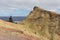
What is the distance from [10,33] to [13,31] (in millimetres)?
531

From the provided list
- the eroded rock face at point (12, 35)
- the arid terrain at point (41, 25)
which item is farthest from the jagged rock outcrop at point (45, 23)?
the eroded rock face at point (12, 35)

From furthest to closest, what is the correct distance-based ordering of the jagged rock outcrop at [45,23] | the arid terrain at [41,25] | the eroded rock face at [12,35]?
the jagged rock outcrop at [45,23] → the arid terrain at [41,25] → the eroded rock face at [12,35]

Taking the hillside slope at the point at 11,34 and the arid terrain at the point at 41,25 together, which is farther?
the arid terrain at the point at 41,25

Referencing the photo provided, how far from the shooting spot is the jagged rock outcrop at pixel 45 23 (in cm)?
1451

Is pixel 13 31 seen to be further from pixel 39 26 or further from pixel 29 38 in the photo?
pixel 39 26

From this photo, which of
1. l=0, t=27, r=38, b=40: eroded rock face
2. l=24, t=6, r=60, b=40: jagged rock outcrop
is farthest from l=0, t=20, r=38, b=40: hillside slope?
Answer: l=24, t=6, r=60, b=40: jagged rock outcrop

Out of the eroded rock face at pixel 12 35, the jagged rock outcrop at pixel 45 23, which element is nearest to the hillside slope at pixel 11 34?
the eroded rock face at pixel 12 35

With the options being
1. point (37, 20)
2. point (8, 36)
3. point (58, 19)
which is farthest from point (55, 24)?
point (8, 36)

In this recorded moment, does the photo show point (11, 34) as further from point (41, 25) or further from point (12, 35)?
point (41, 25)

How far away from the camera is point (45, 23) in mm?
15266

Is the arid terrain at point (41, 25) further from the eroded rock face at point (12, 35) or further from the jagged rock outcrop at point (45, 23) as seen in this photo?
the eroded rock face at point (12, 35)

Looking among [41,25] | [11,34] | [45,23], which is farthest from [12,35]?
[45,23]

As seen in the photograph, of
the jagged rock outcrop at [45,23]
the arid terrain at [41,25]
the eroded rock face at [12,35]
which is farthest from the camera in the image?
the jagged rock outcrop at [45,23]

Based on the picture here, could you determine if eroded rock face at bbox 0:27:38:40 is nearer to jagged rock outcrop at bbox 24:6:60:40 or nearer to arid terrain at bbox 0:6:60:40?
arid terrain at bbox 0:6:60:40
